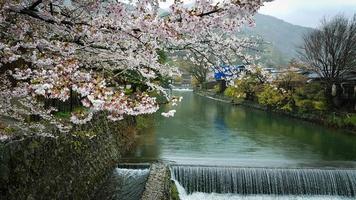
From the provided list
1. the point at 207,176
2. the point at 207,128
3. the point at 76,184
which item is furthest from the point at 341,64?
the point at 76,184

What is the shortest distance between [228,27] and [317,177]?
8.65 meters

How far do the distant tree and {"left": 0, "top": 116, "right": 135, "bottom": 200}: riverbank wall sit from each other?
49.9ft

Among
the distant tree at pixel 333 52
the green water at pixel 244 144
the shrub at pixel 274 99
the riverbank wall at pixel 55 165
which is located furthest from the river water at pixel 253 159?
the shrub at pixel 274 99

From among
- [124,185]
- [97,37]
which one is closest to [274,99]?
[124,185]

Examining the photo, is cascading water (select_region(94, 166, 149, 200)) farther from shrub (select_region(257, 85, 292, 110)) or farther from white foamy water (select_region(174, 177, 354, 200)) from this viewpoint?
shrub (select_region(257, 85, 292, 110))

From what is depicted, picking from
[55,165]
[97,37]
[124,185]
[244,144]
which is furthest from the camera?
[244,144]

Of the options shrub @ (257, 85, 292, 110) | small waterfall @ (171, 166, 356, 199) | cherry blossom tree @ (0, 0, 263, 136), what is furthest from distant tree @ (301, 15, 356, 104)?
cherry blossom tree @ (0, 0, 263, 136)

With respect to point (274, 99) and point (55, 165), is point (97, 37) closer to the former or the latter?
point (55, 165)

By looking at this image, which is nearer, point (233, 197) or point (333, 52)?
point (233, 197)

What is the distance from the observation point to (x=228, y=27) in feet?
12.9

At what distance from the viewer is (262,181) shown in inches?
→ 445

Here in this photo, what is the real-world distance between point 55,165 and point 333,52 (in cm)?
1927

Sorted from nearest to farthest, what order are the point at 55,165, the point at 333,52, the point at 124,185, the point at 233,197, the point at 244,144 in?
1. the point at 55,165
2. the point at 124,185
3. the point at 233,197
4. the point at 244,144
5. the point at 333,52

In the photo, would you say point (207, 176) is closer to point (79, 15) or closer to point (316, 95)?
point (79, 15)
